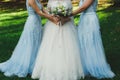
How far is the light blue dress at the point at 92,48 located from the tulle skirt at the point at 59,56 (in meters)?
0.43

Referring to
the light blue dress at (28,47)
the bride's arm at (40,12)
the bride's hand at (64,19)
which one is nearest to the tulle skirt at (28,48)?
the light blue dress at (28,47)

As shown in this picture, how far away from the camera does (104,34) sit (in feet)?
43.7

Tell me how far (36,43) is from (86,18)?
1.19m

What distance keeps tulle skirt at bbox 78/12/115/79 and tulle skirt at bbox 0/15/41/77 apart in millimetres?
977

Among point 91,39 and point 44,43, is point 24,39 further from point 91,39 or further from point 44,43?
point 91,39

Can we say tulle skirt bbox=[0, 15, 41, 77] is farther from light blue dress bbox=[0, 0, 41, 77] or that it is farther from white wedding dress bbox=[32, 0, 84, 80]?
white wedding dress bbox=[32, 0, 84, 80]

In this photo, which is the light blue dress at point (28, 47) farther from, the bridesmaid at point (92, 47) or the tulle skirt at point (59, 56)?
the bridesmaid at point (92, 47)

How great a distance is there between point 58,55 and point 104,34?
17.5 feet

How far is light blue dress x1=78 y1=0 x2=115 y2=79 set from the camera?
345 inches

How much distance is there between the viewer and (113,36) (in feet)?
42.5

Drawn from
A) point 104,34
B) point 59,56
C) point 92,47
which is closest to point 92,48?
point 92,47

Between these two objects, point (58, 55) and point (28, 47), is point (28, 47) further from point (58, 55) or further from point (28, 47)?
point (58, 55)

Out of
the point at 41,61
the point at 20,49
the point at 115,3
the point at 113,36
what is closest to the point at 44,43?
the point at 41,61

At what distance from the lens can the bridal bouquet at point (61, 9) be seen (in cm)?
800
